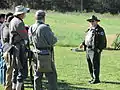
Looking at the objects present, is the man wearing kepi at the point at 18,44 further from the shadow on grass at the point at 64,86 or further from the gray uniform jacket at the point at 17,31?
the shadow on grass at the point at 64,86

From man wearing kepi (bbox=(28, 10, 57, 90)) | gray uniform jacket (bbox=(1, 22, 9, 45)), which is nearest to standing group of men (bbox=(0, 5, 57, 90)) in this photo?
man wearing kepi (bbox=(28, 10, 57, 90))

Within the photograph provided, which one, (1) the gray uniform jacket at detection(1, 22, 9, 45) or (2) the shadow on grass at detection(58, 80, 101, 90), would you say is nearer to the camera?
(1) the gray uniform jacket at detection(1, 22, 9, 45)

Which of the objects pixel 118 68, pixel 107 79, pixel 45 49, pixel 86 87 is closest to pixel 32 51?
pixel 45 49

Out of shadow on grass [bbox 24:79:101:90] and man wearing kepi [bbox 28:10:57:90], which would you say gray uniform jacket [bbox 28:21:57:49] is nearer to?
man wearing kepi [bbox 28:10:57:90]

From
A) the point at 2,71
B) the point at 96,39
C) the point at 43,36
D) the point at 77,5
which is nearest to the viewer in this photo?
the point at 43,36

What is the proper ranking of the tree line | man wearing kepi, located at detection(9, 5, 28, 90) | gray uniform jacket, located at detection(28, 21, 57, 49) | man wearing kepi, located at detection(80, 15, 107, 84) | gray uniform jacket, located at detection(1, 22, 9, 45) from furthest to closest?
the tree line
man wearing kepi, located at detection(80, 15, 107, 84)
gray uniform jacket, located at detection(1, 22, 9, 45)
man wearing kepi, located at detection(9, 5, 28, 90)
gray uniform jacket, located at detection(28, 21, 57, 49)

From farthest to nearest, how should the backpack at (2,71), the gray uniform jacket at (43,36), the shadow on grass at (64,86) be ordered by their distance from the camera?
the shadow on grass at (64,86)
the backpack at (2,71)
the gray uniform jacket at (43,36)

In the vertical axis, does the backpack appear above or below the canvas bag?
below

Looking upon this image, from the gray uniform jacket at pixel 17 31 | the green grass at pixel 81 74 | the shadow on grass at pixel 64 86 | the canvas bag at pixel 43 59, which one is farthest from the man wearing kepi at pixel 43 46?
the green grass at pixel 81 74

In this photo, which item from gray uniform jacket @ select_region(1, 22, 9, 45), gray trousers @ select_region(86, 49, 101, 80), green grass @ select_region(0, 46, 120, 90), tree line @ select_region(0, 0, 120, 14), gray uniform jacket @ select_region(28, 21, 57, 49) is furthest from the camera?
tree line @ select_region(0, 0, 120, 14)

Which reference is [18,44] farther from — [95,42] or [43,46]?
[95,42]

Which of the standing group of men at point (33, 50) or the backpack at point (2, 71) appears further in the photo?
the backpack at point (2, 71)

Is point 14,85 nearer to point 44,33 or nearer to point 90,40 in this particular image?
point 44,33

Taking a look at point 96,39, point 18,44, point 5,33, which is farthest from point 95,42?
point 18,44
